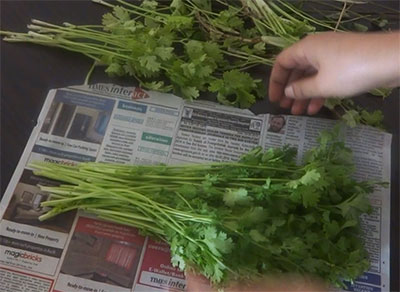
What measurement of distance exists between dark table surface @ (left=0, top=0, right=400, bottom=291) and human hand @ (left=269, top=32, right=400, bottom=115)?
0.23m

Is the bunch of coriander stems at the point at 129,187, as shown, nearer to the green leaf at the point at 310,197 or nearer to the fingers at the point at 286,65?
Answer: the green leaf at the point at 310,197

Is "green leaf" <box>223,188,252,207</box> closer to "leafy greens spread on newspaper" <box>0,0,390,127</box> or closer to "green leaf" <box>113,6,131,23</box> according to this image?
"leafy greens spread on newspaper" <box>0,0,390,127</box>

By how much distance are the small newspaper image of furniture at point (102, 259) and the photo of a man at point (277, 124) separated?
0.34 meters

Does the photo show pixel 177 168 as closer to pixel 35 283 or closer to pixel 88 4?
pixel 35 283

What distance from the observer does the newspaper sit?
0.88 m

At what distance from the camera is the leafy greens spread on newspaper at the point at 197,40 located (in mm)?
992

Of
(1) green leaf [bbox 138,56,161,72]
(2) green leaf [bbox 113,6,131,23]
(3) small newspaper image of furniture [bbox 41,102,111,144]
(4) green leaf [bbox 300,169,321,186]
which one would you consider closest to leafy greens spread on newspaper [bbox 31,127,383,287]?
(4) green leaf [bbox 300,169,321,186]

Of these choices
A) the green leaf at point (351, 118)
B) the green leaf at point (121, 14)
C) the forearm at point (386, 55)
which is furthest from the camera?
the green leaf at point (121, 14)

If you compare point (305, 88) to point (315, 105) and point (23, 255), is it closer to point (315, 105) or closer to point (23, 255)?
point (315, 105)

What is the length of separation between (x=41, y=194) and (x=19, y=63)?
0.32 meters

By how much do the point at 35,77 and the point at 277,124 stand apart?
0.51 meters

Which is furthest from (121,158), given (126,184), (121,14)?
(121,14)

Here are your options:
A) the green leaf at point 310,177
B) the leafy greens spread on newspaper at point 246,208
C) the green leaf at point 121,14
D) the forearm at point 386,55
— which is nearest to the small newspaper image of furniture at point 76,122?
the leafy greens spread on newspaper at point 246,208

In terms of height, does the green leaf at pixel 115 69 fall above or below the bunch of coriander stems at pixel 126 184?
above
